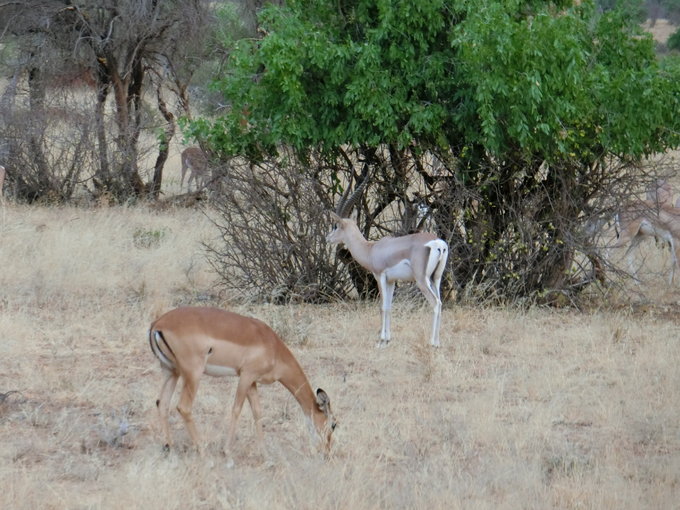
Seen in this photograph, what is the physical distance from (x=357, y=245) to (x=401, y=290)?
1293 millimetres

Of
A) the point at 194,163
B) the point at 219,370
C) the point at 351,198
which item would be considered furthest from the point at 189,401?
the point at 194,163

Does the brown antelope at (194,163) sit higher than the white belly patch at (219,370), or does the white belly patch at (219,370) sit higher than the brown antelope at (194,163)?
the white belly patch at (219,370)

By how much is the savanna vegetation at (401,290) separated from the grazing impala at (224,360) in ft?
0.78

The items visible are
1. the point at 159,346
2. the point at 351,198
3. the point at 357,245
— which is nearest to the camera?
the point at 159,346

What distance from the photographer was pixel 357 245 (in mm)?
9266

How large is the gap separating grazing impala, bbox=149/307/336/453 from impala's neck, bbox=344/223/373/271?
10.3ft

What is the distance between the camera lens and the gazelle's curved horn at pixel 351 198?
990cm

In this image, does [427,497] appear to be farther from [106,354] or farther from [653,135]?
[653,135]

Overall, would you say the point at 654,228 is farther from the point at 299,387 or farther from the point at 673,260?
the point at 299,387

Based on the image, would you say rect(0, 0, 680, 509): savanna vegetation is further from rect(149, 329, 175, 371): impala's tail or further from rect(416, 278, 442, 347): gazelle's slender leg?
rect(149, 329, 175, 371): impala's tail

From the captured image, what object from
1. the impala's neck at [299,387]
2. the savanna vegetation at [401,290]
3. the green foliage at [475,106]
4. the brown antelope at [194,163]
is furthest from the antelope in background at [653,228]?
the brown antelope at [194,163]

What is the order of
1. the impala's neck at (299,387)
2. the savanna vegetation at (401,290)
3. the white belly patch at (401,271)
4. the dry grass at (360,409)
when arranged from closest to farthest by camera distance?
the dry grass at (360,409)
the savanna vegetation at (401,290)
the impala's neck at (299,387)
the white belly patch at (401,271)

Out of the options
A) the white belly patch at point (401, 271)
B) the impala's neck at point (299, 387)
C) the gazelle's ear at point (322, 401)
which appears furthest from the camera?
the white belly patch at point (401, 271)

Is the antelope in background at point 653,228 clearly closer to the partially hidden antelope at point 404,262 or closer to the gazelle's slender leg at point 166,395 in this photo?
the partially hidden antelope at point 404,262
